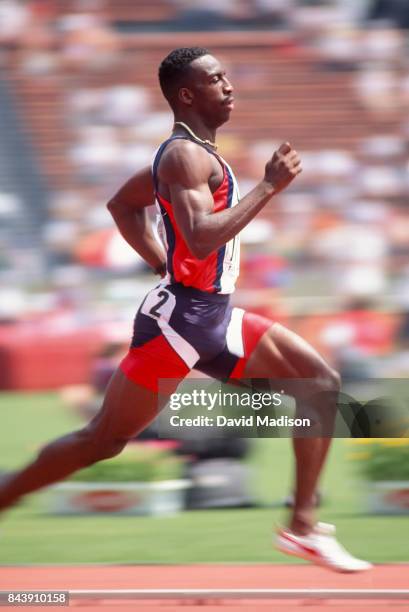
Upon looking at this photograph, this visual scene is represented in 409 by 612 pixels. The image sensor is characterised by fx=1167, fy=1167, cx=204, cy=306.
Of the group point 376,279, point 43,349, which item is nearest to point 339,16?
point 376,279

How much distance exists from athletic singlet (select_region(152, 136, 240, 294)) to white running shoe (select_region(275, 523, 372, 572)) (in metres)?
0.80

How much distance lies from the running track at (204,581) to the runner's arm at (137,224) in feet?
3.59

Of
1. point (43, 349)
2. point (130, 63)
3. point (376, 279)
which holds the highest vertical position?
point (130, 63)

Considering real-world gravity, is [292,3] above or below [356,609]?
above

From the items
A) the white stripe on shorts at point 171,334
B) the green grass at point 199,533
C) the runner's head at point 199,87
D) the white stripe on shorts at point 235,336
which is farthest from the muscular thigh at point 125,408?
the green grass at point 199,533

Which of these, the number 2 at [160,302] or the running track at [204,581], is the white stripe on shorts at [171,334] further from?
the running track at [204,581]

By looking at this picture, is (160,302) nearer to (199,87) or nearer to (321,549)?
(199,87)

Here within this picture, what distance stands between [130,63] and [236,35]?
3.42ft

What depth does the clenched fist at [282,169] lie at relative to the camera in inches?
131

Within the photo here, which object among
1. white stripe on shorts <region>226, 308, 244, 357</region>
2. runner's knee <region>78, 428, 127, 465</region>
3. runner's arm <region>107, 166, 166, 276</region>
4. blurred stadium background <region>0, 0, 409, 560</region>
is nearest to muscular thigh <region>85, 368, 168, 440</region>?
runner's knee <region>78, 428, 127, 465</region>

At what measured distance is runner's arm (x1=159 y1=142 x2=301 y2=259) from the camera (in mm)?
3303

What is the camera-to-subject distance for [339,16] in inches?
429

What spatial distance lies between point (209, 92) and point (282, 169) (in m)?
0.40

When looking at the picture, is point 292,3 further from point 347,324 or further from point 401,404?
point 401,404
